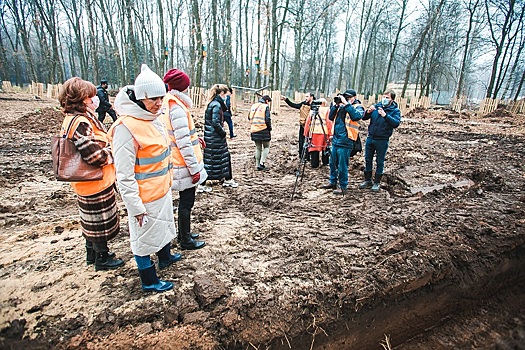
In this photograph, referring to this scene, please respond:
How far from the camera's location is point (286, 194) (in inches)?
218

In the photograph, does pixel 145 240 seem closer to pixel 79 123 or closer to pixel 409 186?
pixel 79 123

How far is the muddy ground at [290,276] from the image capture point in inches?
97.4

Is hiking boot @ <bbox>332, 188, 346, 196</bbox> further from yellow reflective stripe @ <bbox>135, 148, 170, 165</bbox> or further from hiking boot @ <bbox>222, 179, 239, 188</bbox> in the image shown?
yellow reflective stripe @ <bbox>135, 148, 170, 165</bbox>

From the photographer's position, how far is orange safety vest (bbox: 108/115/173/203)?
2322mm

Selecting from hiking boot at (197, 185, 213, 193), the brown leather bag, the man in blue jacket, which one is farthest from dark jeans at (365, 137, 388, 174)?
the brown leather bag

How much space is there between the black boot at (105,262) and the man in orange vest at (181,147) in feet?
2.29

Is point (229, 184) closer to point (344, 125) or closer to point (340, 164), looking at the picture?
point (340, 164)

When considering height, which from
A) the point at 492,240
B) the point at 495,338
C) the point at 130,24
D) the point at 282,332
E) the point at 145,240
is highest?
the point at 130,24

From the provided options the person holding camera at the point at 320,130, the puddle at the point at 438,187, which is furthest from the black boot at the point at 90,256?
the puddle at the point at 438,187

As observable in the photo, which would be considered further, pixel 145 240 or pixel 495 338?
pixel 495 338

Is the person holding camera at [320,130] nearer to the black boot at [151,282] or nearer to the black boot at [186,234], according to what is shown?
the black boot at [186,234]

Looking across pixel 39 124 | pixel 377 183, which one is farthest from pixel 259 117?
pixel 39 124

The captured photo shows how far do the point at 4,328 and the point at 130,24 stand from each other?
19845mm

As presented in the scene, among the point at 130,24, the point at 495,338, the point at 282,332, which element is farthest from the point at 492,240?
the point at 130,24
